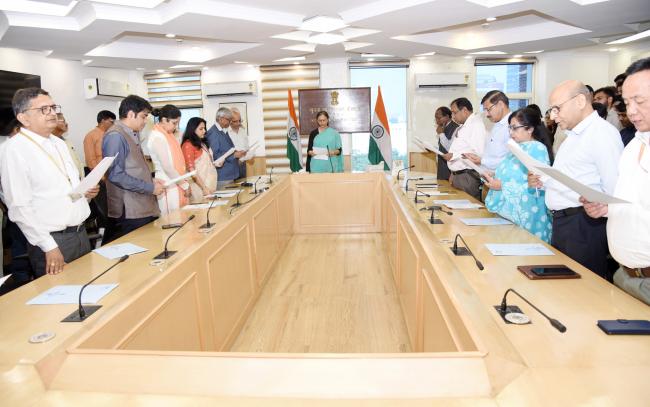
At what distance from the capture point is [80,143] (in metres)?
7.03

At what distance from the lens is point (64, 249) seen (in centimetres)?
230

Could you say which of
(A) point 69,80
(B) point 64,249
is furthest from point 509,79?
(B) point 64,249

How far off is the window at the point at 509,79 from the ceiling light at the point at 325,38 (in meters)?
3.43

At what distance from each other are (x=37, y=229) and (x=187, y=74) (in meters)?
7.05

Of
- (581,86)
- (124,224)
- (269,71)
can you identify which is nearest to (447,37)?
(269,71)

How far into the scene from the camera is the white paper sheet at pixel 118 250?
213cm

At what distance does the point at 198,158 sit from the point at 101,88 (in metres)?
4.23

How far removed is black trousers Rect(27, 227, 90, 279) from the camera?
228 cm

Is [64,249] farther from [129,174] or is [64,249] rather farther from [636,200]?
[636,200]

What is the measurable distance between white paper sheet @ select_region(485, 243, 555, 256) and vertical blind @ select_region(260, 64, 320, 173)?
21.2 ft

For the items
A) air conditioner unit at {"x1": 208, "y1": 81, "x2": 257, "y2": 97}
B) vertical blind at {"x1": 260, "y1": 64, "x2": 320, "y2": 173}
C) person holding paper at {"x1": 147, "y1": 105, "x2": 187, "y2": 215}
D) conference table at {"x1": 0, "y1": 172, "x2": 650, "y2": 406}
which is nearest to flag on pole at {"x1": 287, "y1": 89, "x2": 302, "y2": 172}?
vertical blind at {"x1": 260, "y1": 64, "x2": 320, "y2": 173}

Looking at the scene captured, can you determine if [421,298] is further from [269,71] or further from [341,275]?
[269,71]

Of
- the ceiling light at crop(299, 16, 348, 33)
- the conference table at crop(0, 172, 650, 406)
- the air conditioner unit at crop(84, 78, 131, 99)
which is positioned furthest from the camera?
the air conditioner unit at crop(84, 78, 131, 99)

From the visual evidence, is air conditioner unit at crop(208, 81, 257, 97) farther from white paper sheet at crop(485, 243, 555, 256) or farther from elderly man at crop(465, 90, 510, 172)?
white paper sheet at crop(485, 243, 555, 256)
